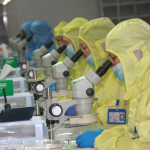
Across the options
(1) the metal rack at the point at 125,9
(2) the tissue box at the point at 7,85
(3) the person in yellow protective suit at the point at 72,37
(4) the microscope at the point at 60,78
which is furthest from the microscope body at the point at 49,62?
(1) the metal rack at the point at 125,9

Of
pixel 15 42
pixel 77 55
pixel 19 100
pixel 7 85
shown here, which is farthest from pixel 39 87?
pixel 15 42

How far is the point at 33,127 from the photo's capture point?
5.43ft

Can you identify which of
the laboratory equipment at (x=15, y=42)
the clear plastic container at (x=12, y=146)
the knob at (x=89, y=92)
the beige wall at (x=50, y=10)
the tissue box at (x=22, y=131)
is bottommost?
the clear plastic container at (x=12, y=146)

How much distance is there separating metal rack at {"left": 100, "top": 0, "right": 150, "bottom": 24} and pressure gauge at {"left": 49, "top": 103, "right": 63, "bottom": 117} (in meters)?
5.62

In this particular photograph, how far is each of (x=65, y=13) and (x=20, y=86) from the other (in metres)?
3.86

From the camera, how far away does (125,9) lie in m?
7.16

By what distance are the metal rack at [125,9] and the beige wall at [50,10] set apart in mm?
262

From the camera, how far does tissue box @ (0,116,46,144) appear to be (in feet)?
5.33

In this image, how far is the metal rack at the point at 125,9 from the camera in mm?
7084

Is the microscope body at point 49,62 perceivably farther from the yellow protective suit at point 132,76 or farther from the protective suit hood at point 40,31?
the protective suit hood at point 40,31

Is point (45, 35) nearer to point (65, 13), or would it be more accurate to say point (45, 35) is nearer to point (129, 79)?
point (65, 13)

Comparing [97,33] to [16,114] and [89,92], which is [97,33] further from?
[16,114]

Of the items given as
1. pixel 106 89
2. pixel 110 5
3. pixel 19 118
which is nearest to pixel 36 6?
pixel 110 5

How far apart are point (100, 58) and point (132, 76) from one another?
119cm
